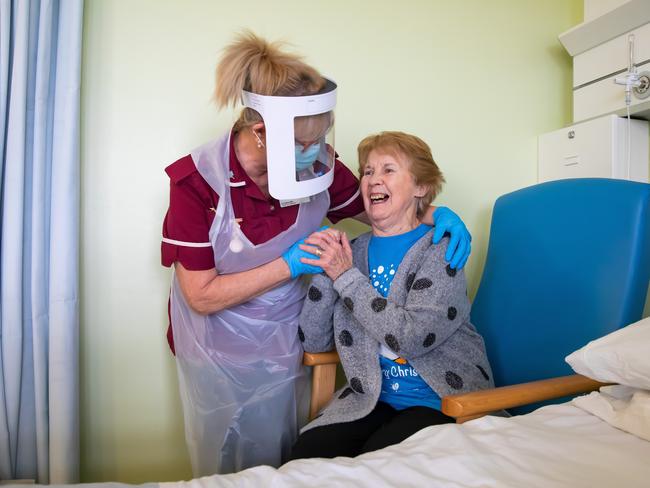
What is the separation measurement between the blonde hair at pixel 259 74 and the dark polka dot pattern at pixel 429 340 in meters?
0.67

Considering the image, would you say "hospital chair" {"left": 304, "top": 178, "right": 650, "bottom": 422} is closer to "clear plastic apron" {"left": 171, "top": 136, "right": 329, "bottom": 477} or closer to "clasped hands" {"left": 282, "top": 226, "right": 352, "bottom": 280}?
"clear plastic apron" {"left": 171, "top": 136, "right": 329, "bottom": 477}

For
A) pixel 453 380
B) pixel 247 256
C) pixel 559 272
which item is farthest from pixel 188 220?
pixel 559 272

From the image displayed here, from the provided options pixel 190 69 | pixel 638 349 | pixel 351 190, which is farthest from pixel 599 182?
pixel 190 69

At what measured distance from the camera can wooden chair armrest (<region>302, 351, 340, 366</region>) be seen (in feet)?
4.79

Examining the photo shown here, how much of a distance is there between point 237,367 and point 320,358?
0.23 m

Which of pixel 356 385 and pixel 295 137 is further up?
pixel 295 137

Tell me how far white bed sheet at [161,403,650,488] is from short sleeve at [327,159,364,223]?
0.84m

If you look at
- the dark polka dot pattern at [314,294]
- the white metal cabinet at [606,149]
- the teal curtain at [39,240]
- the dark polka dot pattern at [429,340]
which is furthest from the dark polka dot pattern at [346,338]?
the white metal cabinet at [606,149]

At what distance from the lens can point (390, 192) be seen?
4.77 ft

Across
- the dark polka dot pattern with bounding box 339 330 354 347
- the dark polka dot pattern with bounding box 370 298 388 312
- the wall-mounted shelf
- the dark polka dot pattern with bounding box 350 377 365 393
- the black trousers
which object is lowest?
the black trousers

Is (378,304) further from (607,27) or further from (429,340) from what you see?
(607,27)

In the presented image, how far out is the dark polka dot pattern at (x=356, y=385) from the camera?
4.48 ft

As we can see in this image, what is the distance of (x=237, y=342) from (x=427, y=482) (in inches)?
31.0

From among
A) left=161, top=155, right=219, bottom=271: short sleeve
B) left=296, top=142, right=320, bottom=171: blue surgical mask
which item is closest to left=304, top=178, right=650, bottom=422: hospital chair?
left=161, top=155, right=219, bottom=271: short sleeve
